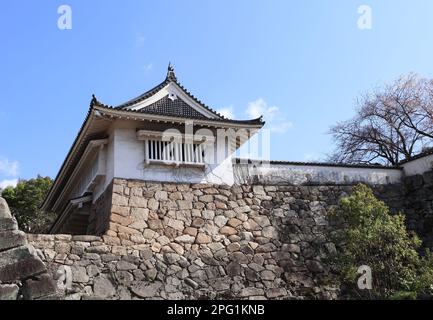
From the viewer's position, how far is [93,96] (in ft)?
42.3

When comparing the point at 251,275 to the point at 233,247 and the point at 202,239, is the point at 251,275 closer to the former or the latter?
the point at 233,247

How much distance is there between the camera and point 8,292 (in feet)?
21.2

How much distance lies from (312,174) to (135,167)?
5.59 m

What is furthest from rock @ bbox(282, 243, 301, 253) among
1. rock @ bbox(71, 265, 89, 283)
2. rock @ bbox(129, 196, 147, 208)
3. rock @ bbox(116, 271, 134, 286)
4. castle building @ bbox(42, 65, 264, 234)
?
rock @ bbox(71, 265, 89, 283)

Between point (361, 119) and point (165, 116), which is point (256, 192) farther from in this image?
point (361, 119)

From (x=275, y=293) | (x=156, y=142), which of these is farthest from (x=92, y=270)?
(x=275, y=293)

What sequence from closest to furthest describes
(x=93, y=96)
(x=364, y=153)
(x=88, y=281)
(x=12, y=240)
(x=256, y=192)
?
(x=12, y=240)
(x=88, y=281)
(x=93, y=96)
(x=256, y=192)
(x=364, y=153)

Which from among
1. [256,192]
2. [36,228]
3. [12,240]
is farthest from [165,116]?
[12,240]

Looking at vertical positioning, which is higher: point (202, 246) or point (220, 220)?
point (220, 220)

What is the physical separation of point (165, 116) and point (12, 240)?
24.2 ft

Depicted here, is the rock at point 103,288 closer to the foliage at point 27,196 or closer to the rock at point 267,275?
the rock at point 267,275

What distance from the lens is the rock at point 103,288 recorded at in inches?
466

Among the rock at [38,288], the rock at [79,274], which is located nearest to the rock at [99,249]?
the rock at [79,274]

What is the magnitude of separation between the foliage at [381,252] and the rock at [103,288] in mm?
5562
